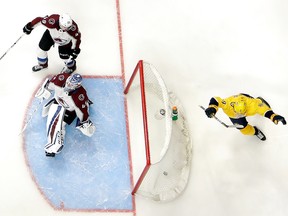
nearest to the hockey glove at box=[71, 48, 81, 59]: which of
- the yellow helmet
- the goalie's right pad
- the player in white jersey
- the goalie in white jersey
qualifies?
the player in white jersey

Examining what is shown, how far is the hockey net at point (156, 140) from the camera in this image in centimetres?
429

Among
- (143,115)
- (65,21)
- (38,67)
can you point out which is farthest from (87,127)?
(65,21)

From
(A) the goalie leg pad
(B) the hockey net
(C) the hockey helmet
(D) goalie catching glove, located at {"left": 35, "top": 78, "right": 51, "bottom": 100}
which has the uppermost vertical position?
(C) the hockey helmet

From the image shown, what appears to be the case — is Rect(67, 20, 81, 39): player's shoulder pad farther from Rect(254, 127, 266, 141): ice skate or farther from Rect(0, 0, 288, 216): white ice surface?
Rect(254, 127, 266, 141): ice skate

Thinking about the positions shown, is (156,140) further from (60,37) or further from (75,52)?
(60,37)

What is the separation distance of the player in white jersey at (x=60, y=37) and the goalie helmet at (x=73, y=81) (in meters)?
0.45

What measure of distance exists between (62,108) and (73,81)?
1.54ft

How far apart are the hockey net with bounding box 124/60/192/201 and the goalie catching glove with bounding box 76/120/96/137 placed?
39 centimetres

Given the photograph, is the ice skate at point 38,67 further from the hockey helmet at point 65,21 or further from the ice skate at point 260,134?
the ice skate at point 260,134

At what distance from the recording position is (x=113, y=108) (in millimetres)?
4688

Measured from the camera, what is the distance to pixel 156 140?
4.49m

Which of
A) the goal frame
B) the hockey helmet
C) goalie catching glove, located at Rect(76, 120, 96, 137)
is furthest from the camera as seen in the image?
goalie catching glove, located at Rect(76, 120, 96, 137)

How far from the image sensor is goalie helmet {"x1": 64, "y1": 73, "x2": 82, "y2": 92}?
3961 millimetres

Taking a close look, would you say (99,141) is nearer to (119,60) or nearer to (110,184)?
(110,184)
